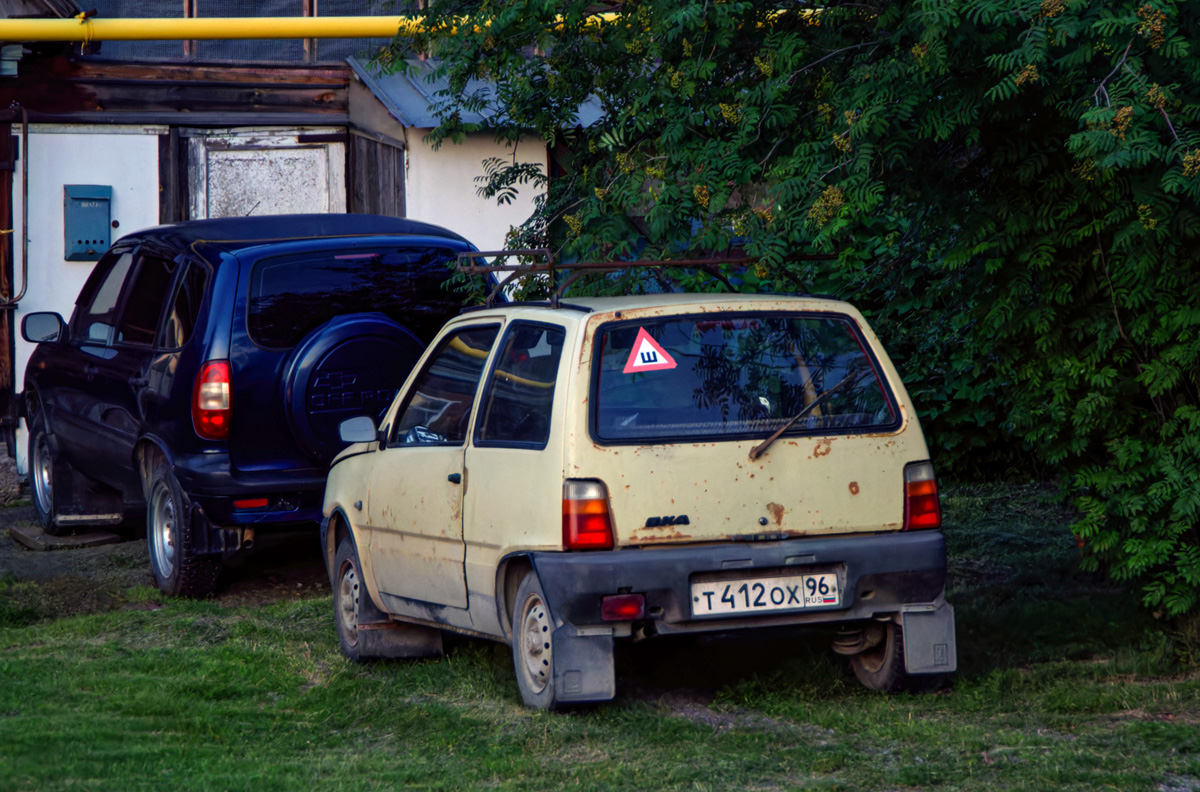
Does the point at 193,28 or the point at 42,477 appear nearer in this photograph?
the point at 42,477

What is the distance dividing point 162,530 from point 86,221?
20.2ft

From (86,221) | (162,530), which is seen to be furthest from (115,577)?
(86,221)

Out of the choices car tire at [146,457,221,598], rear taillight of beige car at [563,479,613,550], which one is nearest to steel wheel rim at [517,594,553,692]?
rear taillight of beige car at [563,479,613,550]

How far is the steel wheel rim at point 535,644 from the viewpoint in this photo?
18.5 ft

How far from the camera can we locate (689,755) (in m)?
5.16

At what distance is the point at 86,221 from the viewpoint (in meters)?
14.1

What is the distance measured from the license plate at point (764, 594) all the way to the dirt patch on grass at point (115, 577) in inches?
154

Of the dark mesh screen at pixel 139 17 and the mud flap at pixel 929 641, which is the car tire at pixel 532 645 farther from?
Answer: the dark mesh screen at pixel 139 17

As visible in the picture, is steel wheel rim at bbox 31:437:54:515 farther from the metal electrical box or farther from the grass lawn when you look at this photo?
the metal electrical box

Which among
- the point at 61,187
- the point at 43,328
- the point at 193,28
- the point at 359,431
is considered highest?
the point at 193,28

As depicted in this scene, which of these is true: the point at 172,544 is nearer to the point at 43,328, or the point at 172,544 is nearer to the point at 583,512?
the point at 43,328

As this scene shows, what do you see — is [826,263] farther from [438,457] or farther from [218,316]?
[438,457]

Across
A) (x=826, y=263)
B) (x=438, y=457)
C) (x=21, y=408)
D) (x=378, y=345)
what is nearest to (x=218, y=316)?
(x=378, y=345)

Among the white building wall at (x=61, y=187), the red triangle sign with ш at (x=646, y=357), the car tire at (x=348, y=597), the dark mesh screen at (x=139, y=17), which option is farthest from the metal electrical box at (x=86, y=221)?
the red triangle sign with ш at (x=646, y=357)
